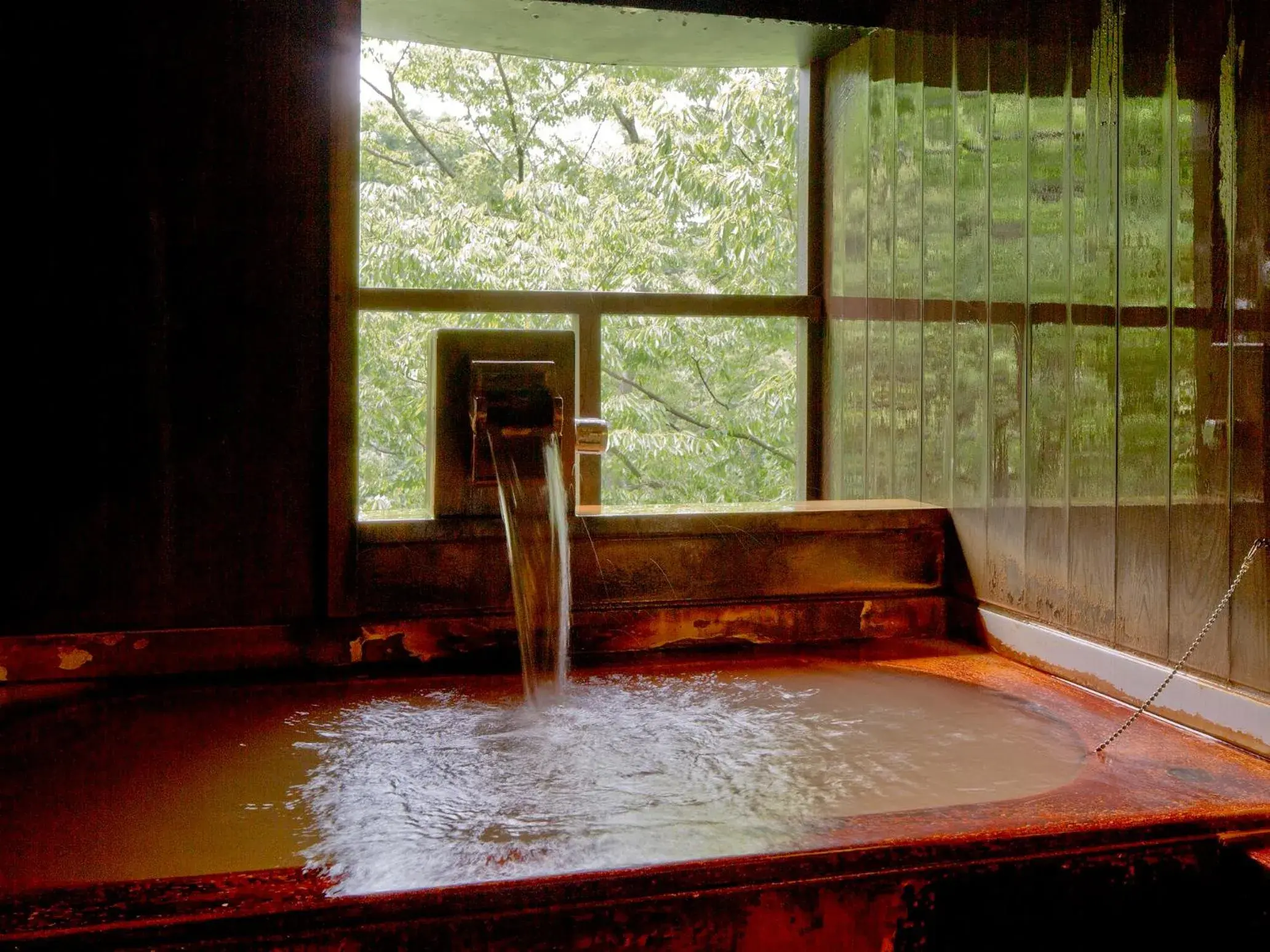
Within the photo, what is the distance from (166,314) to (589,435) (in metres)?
1.04

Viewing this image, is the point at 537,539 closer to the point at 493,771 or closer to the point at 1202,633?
the point at 493,771

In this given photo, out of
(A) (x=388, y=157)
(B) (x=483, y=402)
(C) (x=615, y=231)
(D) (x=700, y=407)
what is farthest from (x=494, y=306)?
(A) (x=388, y=157)

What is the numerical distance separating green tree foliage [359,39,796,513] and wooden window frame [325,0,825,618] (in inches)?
118

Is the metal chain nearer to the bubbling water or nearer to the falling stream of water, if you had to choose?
the bubbling water

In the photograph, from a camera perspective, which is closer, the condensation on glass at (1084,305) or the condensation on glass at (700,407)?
the condensation on glass at (1084,305)

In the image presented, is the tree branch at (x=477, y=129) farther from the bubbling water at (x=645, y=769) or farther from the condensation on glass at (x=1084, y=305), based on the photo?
the bubbling water at (x=645, y=769)

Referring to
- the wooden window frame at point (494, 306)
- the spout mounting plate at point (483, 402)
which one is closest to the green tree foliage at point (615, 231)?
the wooden window frame at point (494, 306)

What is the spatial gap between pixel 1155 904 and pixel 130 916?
1331mm

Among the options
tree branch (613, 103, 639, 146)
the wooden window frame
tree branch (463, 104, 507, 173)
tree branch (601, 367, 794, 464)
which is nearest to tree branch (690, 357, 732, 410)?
tree branch (601, 367, 794, 464)

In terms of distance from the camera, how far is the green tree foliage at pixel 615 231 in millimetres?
6793

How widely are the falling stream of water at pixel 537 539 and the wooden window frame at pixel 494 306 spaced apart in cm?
19

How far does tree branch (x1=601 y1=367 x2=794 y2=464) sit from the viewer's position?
288 inches

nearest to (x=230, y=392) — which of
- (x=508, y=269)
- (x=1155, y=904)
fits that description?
(x=1155, y=904)

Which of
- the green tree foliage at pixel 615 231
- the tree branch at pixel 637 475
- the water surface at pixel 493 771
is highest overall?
the green tree foliage at pixel 615 231
